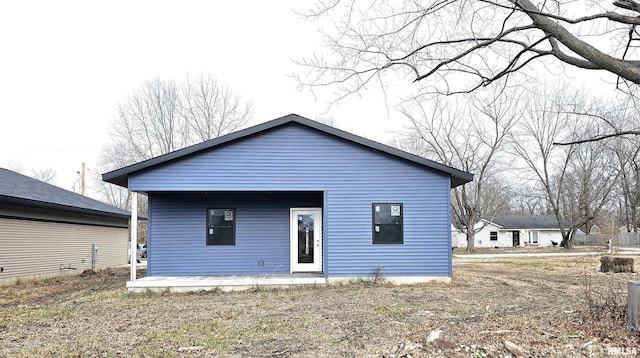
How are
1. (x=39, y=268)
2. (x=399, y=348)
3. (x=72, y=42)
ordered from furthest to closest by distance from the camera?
(x=72, y=42) < (x=39, y=268) < (x=399, y=348)

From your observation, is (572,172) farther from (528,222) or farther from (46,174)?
(46,174)

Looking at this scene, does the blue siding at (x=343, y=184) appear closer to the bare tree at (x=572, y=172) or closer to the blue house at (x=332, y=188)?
the blue house at (x=332, y=188)

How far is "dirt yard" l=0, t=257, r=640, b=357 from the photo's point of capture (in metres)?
5.63

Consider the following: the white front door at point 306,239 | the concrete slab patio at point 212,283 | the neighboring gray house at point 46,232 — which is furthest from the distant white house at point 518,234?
the concrete slab patio at point 212,283

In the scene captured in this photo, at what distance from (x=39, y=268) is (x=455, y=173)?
12.6 metres

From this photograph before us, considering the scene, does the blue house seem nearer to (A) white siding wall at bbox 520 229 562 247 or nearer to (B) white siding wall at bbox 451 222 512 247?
(B) white siding wall at bbox 451 222 512 247

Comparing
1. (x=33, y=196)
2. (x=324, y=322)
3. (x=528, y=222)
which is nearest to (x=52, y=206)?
(x=33, y=196)

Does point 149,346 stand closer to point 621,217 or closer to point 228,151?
point 228,151

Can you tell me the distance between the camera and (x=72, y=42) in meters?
Answer: 15.9

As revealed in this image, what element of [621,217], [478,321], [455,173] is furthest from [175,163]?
[621,217]

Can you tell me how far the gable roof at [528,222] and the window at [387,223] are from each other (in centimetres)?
4146

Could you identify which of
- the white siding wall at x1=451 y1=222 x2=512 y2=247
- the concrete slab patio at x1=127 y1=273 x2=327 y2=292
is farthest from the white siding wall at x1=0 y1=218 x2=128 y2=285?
the white siding wall at x1=451 y1=222 x2=512 y2=247

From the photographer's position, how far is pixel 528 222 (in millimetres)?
50938

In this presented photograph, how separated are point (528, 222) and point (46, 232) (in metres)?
47.1
